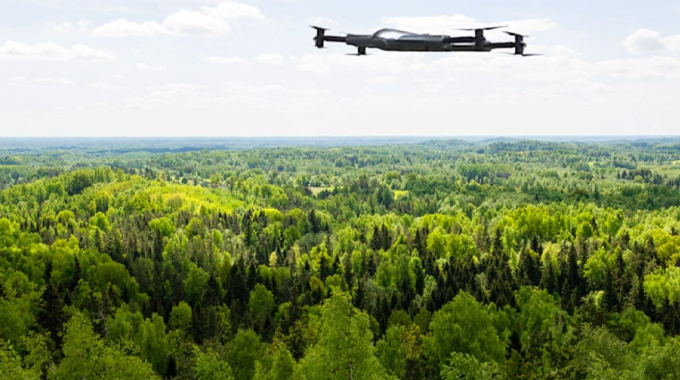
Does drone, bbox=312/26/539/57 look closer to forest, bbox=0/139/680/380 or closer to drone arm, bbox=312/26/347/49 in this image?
drone arm, bbox=312/26/347/49

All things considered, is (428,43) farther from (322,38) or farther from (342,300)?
(342,300)

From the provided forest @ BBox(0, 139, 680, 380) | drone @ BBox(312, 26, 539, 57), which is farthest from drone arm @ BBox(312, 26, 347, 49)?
forest @ BBox(0, 139, 680, 380)

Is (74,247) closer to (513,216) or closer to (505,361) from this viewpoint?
(505,361)

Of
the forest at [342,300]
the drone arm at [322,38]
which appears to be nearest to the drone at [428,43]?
the drone arm at [322,38]

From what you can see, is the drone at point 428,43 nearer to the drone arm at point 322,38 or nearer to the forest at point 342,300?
the drone arm at point 322,38

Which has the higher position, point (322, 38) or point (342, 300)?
point (322, 38)

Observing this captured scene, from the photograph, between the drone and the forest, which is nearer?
the drone

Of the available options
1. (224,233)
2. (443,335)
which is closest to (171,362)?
(443,335)

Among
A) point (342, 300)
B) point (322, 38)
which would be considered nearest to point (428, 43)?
point (322, 38)
